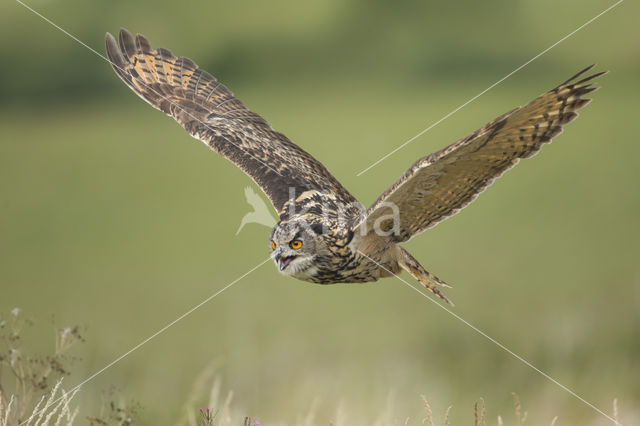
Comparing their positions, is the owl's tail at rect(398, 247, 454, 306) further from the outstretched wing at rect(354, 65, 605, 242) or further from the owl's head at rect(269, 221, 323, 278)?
the owl's head at rect(269, 221, 323, 278)

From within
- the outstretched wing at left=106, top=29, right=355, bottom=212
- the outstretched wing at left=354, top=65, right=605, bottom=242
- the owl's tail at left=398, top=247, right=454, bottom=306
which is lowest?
the owl's tail at left=398, top=247, right=454, bottom=306

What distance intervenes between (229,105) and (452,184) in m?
2.64

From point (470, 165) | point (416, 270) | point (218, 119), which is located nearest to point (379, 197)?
point (470, 165)

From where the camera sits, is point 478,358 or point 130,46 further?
point 478,358

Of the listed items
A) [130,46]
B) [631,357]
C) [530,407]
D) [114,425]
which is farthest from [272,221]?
[631,357]

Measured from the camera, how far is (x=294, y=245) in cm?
410

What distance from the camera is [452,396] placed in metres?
6.71

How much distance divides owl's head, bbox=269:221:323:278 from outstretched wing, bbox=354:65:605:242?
272 mm

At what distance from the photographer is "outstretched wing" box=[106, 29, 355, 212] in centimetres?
508

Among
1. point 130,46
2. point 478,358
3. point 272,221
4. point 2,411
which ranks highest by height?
point 130,46

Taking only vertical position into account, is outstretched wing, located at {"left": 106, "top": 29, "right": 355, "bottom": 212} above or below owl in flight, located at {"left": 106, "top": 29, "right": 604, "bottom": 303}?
above

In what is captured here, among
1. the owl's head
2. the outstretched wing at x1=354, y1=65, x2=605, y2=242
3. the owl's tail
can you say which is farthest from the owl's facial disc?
the owl's tail

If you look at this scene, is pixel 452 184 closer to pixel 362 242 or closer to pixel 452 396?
pixel 362 242

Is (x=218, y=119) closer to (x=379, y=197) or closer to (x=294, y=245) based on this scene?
(x=294, y=245)
